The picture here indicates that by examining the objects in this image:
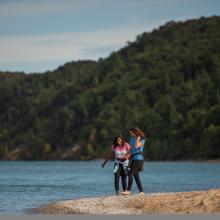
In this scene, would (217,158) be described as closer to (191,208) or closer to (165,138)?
(165,138)

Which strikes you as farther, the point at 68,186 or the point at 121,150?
the point at 68,186

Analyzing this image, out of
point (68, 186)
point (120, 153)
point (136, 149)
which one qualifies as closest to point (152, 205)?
point (136, 149)

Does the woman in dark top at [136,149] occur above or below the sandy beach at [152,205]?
above

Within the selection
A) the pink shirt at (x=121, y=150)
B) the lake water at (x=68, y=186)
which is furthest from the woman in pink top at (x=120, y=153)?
the lake water at (x=68, y=186)

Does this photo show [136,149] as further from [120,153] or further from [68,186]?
[68,186]

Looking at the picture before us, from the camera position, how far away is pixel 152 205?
83.0ft

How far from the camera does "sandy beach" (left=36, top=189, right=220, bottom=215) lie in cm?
2422

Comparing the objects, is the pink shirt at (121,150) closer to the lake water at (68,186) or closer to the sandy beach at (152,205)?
the sandy beach at (152,205)

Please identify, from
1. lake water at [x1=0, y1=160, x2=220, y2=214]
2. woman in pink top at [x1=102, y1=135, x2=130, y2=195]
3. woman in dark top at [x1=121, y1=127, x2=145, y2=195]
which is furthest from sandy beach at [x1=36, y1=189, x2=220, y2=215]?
lake water at [x1=0, y1=160, x2=220, y2=214]

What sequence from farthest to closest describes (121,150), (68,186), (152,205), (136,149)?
1. (68,186)
2. (121,150)
3. (136,149)
4. (152,205)

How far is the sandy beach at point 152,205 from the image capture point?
2422cm

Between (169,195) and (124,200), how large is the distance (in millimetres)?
1505

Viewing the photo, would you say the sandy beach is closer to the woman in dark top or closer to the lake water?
the woman in dark top

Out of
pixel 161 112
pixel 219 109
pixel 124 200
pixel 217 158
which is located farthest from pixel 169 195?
pixel 161 112
